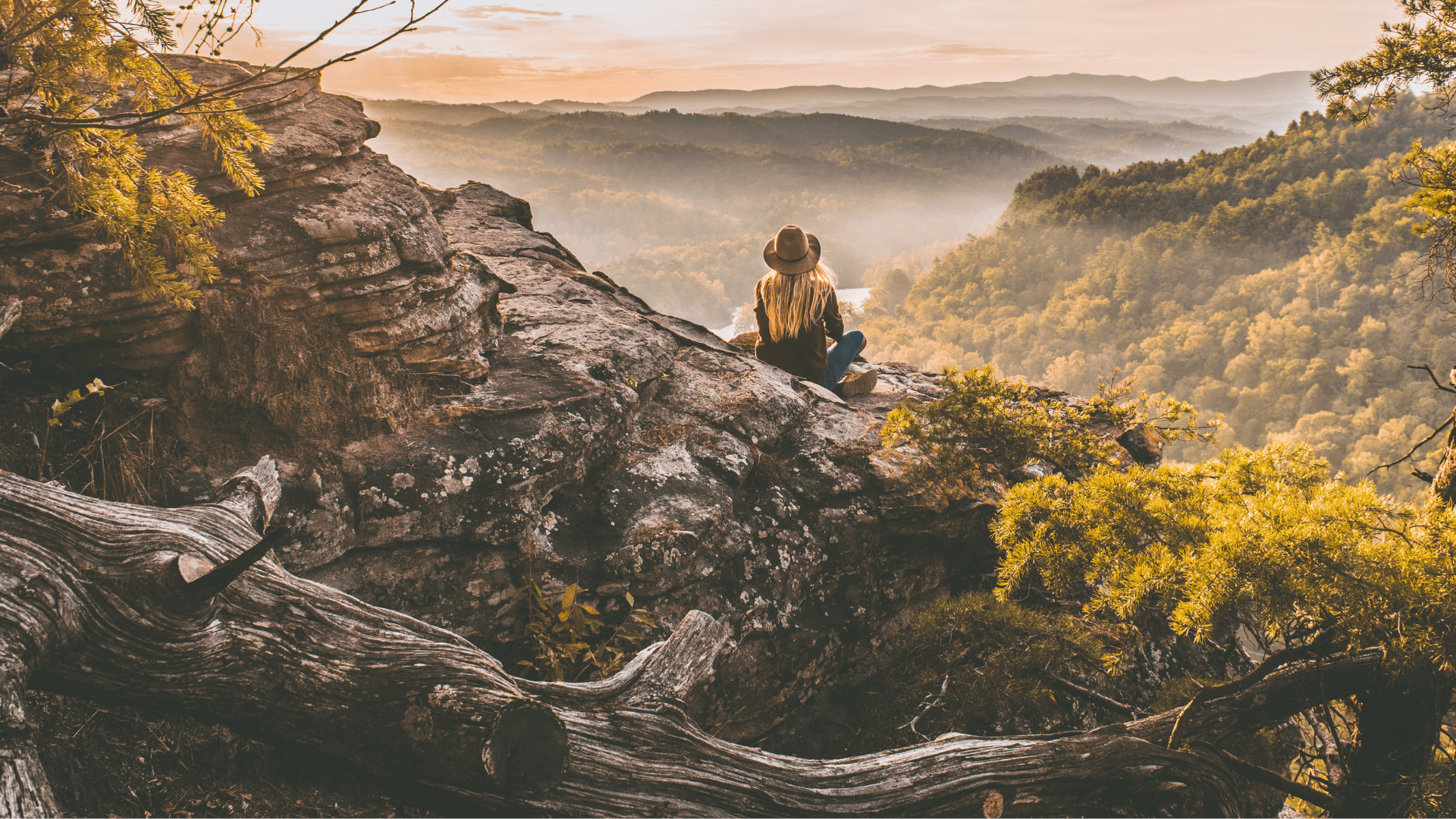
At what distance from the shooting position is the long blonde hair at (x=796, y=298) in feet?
23.2

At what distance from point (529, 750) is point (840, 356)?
609 centimetres

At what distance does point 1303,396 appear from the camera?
7156 centimetres

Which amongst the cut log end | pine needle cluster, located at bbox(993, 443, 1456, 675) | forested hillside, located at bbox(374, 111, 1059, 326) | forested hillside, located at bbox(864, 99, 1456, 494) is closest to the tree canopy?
the cut log end

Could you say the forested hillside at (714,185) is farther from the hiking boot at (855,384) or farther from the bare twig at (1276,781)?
the bare twig at (1276,781)

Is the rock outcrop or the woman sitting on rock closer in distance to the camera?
the rock outcrop

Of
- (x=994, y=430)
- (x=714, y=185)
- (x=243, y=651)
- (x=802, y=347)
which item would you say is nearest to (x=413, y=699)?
(x=243, y=651)

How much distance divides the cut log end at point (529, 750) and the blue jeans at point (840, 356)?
569 cm

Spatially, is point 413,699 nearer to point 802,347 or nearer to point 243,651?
point 243,651

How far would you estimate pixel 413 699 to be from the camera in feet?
8.98

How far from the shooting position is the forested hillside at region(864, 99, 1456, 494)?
232ft

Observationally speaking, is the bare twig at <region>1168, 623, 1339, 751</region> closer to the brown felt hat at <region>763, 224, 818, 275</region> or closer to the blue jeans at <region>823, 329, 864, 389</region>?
the brown felt hat at <region>763, 224, 818, 275</region>

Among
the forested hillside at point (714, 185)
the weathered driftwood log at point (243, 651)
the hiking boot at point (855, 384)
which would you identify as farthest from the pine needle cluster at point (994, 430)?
the forested hillside at point (714, 185)

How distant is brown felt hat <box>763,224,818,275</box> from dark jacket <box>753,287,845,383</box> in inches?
17.9

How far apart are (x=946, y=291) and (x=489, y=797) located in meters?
111
